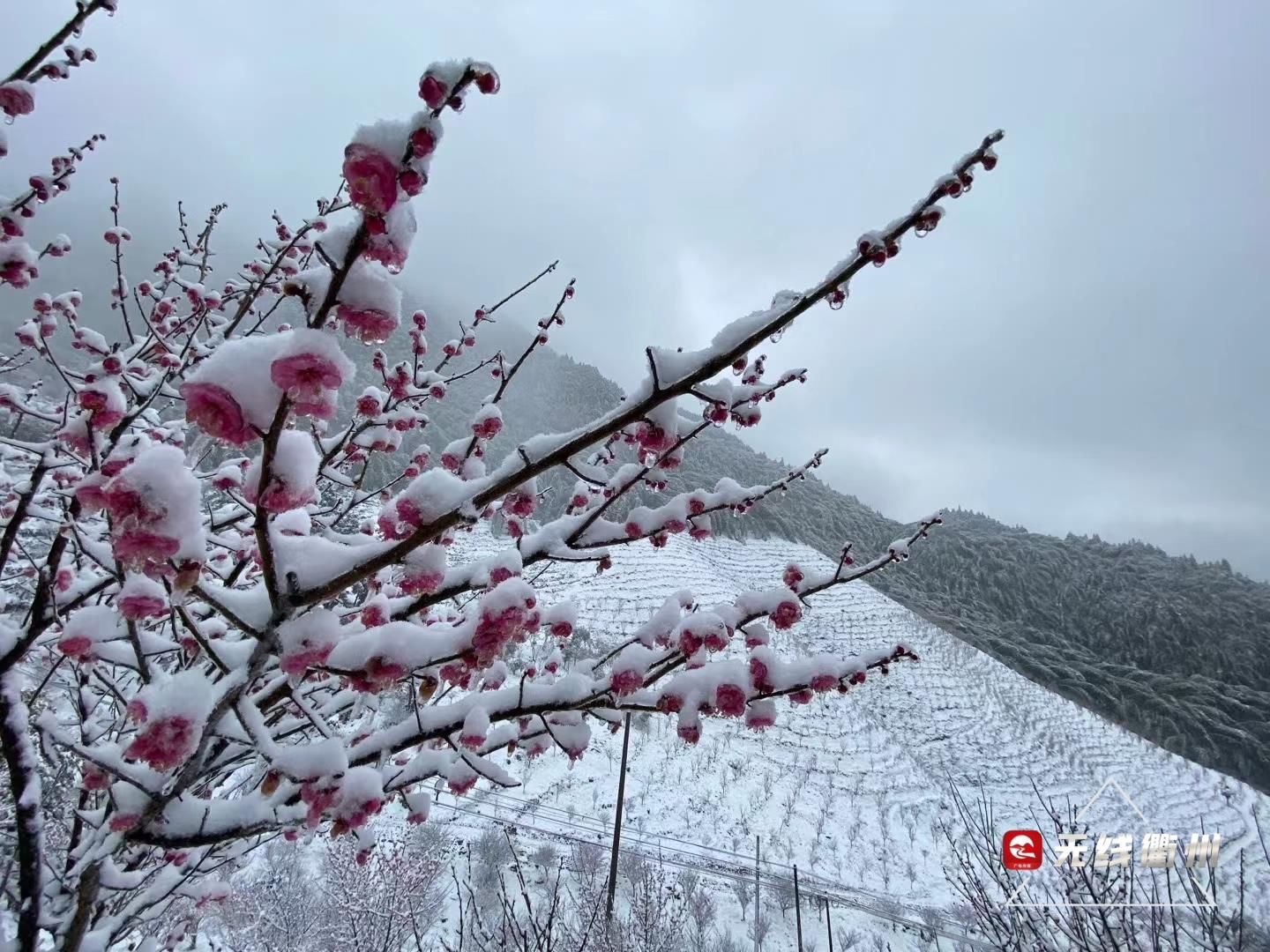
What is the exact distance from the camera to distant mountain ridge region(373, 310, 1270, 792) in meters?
33.1

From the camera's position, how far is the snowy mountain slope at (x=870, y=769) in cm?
1720

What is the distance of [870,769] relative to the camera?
22.2m

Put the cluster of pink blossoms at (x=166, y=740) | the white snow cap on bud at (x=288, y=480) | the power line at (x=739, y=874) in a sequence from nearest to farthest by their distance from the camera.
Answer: the white snow cap on bud at (x=288, y=480), the cluster of pink blossoms at (x=166, y=740), the power line at (x=739, y=874)

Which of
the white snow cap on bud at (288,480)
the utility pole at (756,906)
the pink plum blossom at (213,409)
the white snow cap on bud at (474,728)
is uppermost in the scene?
the pink plum blossom at (213,409)

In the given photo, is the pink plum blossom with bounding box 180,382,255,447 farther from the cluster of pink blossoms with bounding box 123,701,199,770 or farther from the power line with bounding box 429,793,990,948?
the power line with bounding box 429,793,990,948

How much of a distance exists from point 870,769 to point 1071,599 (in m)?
37.5

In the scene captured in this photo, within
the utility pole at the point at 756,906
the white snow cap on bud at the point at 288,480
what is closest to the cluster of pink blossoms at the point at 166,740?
the white snow cap on bud at the point at 288,480

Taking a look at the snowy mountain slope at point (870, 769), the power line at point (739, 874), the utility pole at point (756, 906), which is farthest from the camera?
the snowy mountain slope at point (870, 769)

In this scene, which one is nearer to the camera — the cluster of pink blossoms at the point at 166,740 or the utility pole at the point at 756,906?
the cluster of pink blossoms at the point at 166,740

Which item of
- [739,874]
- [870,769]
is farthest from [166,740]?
[870,769]

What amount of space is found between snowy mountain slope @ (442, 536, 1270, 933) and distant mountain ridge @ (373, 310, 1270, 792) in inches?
201

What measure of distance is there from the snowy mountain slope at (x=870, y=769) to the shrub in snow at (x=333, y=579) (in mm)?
15506

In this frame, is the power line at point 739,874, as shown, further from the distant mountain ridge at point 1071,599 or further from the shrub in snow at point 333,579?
the shrub in snow at point 333,579

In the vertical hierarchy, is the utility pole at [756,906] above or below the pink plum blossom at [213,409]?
below
